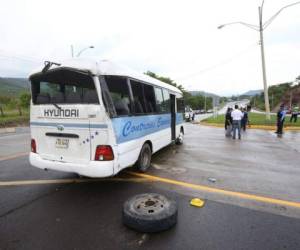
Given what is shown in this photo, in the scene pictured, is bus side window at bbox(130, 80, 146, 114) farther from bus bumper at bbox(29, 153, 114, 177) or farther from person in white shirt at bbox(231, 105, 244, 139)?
person in white shirt at bbox(231, 105, 244, 139)

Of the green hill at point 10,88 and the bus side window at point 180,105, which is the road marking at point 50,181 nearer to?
the bus side window at point 180,105

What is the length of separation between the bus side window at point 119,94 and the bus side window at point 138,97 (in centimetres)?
31

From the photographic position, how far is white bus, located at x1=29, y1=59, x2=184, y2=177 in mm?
3963

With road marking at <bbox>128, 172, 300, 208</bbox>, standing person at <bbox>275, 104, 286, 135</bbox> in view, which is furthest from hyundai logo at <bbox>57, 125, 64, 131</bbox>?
standing person at <bbox>275, 104, 286, 135</bbox>

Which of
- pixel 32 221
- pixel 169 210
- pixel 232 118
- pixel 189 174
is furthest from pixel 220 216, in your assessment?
pixel 232 118

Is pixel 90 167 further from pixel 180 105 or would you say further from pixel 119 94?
pixel 180 105

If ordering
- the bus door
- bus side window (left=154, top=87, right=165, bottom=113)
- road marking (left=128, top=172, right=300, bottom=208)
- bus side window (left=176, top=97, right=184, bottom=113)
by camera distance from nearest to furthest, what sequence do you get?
1. road marking (left=128, top=172, right=300, bottom=208)
2. bus side window (left=154, top=87, right=165, bottom=113)
3. the bus door
4. bus side window (left=176, top=97, right=184, bottom=113)

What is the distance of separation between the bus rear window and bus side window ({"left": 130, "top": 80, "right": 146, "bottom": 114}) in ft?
3.94

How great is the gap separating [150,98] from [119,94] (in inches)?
65.6

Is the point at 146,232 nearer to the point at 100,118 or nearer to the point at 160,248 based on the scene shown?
the point at 160,248

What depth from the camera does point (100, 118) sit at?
12.8 ft

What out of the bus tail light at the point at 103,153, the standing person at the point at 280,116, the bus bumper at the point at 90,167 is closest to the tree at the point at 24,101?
the standing person at the point at 280,116

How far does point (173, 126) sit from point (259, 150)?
11.5 ft

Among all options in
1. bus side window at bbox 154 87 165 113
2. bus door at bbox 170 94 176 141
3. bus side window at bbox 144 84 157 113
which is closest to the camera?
bus side window at bbox 144 84 157 113
